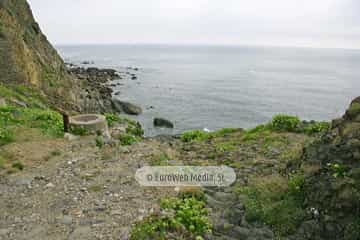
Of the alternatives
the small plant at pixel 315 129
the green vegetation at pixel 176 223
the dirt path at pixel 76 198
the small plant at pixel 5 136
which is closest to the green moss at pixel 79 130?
the dirt path at pixel 76 198

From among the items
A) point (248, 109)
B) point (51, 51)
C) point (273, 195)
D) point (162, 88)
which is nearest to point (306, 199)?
point (273, 195)

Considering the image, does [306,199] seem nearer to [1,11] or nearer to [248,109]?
[1,11]

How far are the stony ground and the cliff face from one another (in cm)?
1285

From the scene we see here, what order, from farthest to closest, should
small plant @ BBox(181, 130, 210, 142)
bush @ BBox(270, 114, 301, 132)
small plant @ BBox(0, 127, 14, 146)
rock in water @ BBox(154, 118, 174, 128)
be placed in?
rock in water @ BBox(154, 118, 174, 128) → small plant @ BBox(181, 130, 210, 142) → bush @ BBox(270, 114, 301, 132) → small plant @ BBox(0, 127, 14, 146)

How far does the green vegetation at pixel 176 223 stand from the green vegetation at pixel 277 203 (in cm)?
114

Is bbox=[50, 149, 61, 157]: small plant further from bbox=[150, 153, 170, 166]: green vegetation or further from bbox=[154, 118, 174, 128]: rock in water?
bbox=[154, 118, 174, 128]: rock in water

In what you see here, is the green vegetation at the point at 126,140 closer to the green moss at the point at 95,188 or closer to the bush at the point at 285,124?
the green moss at the point at 95,188

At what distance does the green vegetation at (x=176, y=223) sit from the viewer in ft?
18.4

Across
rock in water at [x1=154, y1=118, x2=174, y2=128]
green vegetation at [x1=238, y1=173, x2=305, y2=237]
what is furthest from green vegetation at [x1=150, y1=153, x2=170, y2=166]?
rock in water at [x1=154, y1=118, x2=174, y2=128]

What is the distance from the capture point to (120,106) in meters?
36.4

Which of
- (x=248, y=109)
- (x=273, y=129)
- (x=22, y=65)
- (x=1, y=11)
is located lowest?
(x=248, y=109)

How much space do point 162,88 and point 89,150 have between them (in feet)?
153

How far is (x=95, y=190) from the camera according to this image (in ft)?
24.7

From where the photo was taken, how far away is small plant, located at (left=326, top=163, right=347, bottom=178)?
6719 millimetres
